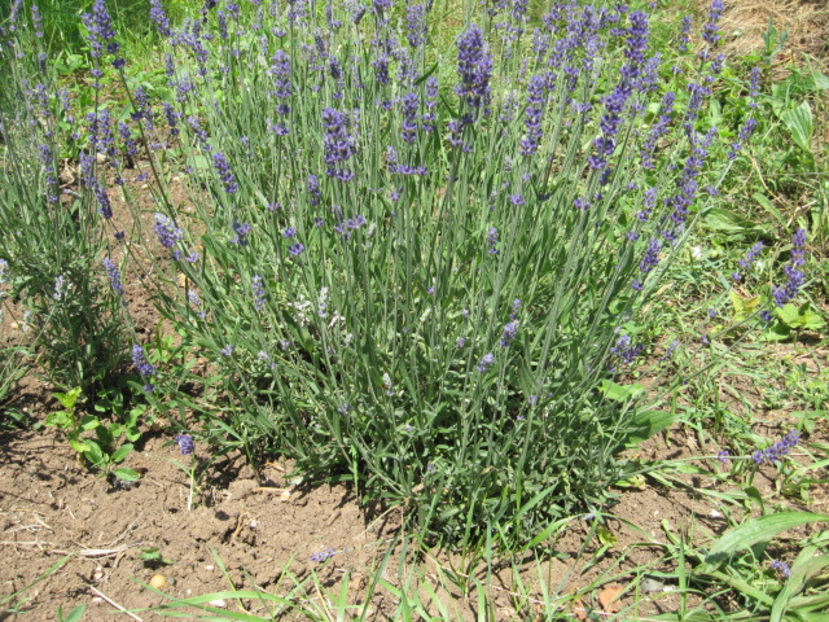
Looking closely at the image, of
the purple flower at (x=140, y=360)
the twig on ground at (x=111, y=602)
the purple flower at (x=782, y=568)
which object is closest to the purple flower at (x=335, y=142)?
the purple flower at (x=140, y=360)

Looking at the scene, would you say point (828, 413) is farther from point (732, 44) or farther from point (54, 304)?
point (732, 44)

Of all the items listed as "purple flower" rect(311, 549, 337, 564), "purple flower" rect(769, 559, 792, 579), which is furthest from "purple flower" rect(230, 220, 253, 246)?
"purple flower" rect(769, 559, 792, 579)

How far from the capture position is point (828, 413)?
249 cm

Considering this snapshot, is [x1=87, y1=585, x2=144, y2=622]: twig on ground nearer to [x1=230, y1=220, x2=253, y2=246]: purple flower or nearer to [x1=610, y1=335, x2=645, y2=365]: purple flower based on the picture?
[x1=230, y1=220, x2=253, y2=246]: purple flower

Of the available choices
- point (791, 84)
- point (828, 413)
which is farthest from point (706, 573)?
point (791, 84)

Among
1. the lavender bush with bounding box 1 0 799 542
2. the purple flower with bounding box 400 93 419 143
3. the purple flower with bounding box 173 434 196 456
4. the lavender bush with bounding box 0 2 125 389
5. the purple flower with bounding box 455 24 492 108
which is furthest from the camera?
the lavender bush with bounding box 0 2 125 389

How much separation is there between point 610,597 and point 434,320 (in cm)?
96

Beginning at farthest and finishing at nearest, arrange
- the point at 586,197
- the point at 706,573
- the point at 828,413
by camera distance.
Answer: the point at 828,413 < the point at 706,573 < the point at 586,197

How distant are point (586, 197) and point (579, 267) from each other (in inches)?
31.9

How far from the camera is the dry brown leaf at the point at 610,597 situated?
1.90 m

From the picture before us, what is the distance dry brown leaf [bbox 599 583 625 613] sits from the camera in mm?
1901

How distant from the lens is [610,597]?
194 cm

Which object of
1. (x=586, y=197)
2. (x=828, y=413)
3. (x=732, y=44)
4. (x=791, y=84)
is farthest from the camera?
(x=732, y=44)

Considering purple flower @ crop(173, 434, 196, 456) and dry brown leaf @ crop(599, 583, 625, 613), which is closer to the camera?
dry brown leaf @ crop(599, 583, 625, 613)
